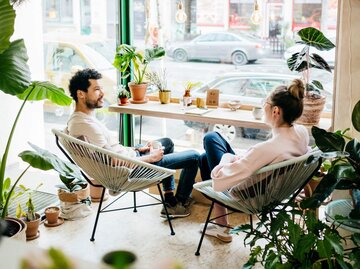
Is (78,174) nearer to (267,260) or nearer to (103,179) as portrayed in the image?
(103,179)

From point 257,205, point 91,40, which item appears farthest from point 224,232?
point 91,40

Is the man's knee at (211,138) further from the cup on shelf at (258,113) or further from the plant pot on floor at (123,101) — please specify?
the plant pot on floor at (123,101)

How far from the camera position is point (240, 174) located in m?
2.76

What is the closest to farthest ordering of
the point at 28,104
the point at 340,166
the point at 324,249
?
the point at 324,249 < the point at 340,166 < the point at 28,104

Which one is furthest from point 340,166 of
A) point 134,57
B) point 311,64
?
point 134,57

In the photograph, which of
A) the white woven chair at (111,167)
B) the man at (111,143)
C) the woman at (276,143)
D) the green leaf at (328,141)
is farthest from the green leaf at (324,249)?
the man at (111,143)

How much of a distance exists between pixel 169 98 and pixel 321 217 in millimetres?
1601

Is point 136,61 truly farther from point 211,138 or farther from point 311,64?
point 311,64

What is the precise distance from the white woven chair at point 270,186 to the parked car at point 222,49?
151 cm

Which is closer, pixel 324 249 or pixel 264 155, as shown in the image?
pixel 324 249

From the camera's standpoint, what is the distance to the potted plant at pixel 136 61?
13.6 ft

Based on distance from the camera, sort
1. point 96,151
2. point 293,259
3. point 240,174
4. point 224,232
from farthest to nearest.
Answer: point 224,232
point 96,151
point 240,174
point 293,259

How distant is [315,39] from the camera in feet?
10.6

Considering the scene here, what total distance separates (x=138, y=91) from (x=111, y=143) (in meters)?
0.97
